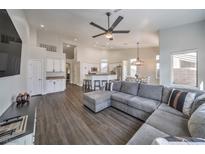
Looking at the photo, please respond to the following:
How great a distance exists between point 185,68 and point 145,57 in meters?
5.16

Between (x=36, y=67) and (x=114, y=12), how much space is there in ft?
15.0

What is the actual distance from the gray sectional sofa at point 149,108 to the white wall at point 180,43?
2.10 m

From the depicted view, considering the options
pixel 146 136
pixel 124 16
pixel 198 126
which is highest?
pixel 124 16

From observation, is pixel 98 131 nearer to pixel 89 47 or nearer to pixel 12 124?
pixel 12 124

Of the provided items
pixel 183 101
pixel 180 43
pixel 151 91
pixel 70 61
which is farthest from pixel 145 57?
pixel 183 101

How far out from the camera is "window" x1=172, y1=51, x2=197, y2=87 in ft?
14.8

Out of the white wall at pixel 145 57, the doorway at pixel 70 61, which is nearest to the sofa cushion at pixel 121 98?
the white wall at pixel 145 57

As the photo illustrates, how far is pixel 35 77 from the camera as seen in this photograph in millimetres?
5863

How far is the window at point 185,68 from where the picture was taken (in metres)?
4.52

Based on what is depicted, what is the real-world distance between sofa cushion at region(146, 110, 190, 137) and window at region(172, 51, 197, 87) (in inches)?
127

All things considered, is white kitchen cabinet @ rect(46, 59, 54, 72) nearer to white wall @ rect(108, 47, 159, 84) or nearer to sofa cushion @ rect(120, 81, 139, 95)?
sofa cushion @ rect(120, 81, 139, 95)

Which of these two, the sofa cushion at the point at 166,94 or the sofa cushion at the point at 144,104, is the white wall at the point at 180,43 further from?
the sofa cushion at the point at 144,104

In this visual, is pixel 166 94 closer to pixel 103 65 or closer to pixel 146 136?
pixel 146 136
